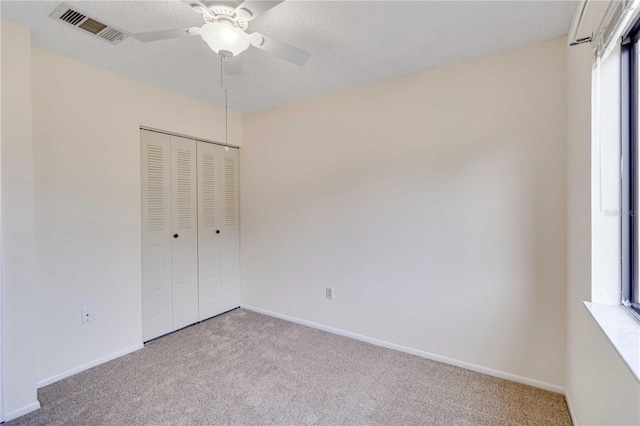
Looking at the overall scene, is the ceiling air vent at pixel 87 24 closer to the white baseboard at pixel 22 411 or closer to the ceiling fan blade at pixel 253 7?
the ceiling fan blade at pixel 253 7

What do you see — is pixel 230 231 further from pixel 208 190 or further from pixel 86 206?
pixel 86 206

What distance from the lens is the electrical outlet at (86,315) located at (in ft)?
7.52

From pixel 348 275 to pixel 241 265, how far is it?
1.46m

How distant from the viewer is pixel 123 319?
254 cm

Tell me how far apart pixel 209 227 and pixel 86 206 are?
1.17 metres

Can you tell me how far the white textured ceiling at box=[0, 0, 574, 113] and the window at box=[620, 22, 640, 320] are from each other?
56 centimetres

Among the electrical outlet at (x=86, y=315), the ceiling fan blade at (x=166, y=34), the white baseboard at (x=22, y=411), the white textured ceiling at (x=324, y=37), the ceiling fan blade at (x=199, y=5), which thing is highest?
the white textured ceiling at (x=324, y=37)

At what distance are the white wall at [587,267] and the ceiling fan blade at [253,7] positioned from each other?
1445mm

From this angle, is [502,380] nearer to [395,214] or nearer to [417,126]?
[395,214]

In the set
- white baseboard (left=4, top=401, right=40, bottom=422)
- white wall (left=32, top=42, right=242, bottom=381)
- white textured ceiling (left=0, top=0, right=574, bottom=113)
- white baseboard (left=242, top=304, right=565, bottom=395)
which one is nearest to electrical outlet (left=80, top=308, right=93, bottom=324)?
white wall (left=32, top=42, right=242, bottom=381)

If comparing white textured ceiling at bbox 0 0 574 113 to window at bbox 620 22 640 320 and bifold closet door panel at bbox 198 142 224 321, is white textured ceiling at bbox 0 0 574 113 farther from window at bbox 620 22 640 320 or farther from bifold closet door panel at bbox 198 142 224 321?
bifold closet door panel at bbox 198 142 224 321

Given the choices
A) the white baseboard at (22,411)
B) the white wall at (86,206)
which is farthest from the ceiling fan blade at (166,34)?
the white baseboard at (22,411)

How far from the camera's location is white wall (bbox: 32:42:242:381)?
2.10 meters

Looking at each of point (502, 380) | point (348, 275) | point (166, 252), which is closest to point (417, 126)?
point (348, 275)
